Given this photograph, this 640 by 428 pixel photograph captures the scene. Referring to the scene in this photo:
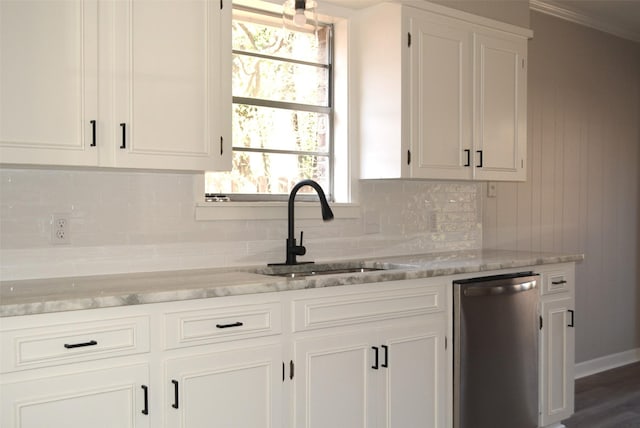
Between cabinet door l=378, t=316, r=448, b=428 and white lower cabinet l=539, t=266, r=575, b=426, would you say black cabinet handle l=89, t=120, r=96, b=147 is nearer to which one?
→ cabinet door l=378, t=316, r=448, b=428

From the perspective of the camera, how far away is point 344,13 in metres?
3.49

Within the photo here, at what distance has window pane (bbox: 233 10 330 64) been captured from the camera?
3.23 meters

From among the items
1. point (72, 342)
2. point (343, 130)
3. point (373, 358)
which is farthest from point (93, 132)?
point (343, 130)

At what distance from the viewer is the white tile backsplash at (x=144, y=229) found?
250cm

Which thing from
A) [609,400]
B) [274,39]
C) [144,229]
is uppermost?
[274,39]

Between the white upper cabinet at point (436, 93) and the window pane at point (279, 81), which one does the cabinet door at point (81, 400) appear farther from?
the white upper cabinet at point (436, 93)

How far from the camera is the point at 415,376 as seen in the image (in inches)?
114

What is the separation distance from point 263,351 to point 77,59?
1224 mm

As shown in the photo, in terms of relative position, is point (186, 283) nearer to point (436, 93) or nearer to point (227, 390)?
point (227, 390)

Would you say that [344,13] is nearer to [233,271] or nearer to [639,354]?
[233,271]

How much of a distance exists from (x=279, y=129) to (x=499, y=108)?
1279 mm

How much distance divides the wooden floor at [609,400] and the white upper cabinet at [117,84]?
2779 millimetres

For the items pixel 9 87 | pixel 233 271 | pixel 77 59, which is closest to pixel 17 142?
pixel 9 87

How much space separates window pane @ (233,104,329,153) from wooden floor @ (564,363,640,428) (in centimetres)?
221
